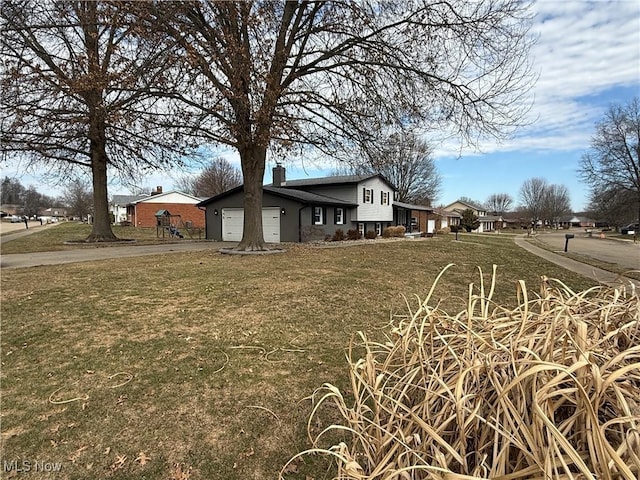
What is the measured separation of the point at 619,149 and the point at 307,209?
1563 inches

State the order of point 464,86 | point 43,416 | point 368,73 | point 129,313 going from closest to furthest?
point 43,416, point 129,313, point 464,86, point 368,73

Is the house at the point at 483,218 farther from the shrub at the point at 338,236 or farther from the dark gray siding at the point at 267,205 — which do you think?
the dark gray siding at the point at 267,205

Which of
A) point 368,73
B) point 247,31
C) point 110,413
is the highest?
point 247,31

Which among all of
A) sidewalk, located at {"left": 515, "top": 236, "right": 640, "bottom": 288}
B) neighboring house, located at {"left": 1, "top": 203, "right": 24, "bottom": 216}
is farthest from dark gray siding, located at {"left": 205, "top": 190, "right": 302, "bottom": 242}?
neighboring house, located at {"left": 1, "top": 203, "right": 24, "bottom": 216}

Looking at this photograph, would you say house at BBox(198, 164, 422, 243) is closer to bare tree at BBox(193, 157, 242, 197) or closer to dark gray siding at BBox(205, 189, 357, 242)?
dark gray siding at BBox(205, 189, 357, 242)

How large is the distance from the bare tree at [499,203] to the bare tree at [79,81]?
96207mm

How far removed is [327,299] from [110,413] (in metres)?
3.84

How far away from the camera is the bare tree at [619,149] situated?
40188mm

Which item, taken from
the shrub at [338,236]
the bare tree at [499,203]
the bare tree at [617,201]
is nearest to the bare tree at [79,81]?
the shrub at [338,236]

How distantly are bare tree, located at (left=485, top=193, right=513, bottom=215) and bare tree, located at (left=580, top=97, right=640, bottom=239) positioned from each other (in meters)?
54.5

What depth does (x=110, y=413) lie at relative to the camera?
3.04m

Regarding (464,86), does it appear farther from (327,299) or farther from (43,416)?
(43,416)

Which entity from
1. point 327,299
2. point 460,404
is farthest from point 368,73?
point 460,404

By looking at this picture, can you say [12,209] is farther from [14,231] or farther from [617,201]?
[617,201]
